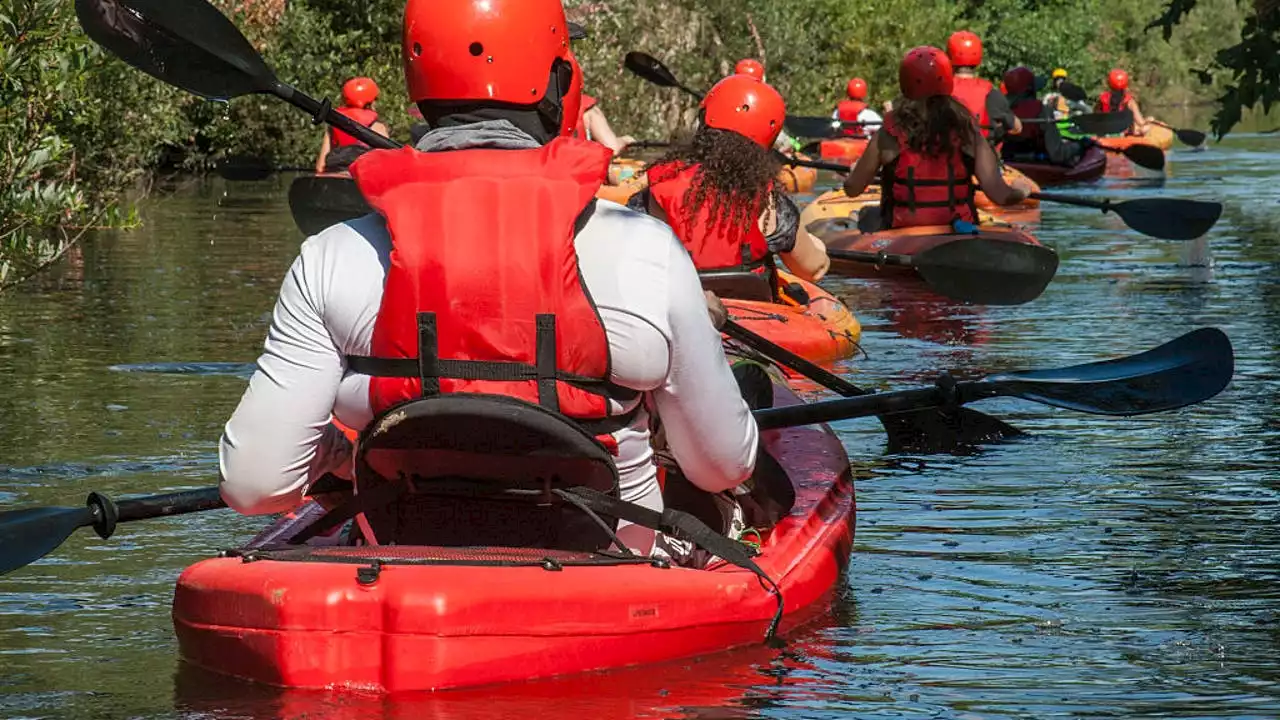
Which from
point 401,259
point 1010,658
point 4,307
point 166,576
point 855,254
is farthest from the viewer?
point 855,254

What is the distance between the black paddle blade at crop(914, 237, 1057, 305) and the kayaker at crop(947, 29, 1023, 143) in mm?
7228

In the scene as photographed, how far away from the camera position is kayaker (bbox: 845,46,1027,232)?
12.4 m

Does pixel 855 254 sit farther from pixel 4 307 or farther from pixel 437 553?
pixel 437 553

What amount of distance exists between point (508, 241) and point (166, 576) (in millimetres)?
2033

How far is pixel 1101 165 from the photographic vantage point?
2311 cm

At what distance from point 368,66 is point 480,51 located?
2056 cm

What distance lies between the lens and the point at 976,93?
64.1 ft

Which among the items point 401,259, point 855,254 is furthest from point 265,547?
point 855,254

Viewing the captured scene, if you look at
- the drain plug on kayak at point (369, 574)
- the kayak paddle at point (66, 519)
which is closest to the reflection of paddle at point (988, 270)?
the kayak paddle at point (66, 519)

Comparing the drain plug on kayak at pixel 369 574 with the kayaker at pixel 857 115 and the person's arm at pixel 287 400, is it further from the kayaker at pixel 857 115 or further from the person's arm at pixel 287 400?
the kayaker at pixel 857 115

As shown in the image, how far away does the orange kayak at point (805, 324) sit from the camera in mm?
9523

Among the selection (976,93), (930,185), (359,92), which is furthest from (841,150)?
(930,185)

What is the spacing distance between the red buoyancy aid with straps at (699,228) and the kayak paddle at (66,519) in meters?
4.20

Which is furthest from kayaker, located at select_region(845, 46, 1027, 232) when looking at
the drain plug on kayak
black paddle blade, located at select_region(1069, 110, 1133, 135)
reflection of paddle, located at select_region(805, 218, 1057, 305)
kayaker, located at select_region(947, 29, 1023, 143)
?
black paddle blade, located at select_region(1069, 110, 1133, 135)
